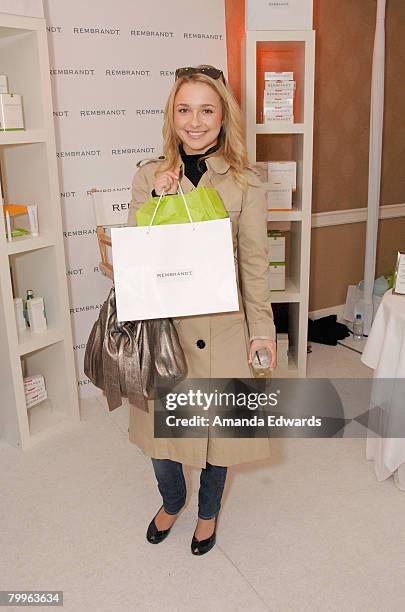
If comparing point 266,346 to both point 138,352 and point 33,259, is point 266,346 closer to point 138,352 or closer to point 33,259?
point 138,352

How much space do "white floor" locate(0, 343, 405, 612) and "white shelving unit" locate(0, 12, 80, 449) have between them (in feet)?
0.65

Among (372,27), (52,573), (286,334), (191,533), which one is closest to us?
(52,573)

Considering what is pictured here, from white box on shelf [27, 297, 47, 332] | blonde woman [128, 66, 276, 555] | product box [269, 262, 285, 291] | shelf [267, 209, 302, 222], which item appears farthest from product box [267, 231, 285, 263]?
blonde woman [128, 66, 276, 555]

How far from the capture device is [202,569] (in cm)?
216

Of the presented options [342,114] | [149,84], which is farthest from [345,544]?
[342,114]

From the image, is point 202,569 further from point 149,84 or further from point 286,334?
point 149,84

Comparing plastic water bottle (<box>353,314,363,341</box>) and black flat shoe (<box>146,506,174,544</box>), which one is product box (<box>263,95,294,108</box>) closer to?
plastic water bottle (<box>353,314,363,341</box>)

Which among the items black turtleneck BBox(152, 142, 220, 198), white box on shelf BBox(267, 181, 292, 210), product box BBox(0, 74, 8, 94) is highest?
product box BBox(0, 74, 8, 94)

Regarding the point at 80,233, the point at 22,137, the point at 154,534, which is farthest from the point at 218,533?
the point at 22,137

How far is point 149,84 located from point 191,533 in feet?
7.42

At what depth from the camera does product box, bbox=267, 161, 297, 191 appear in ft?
11.1

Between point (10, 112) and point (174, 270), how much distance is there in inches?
54.0

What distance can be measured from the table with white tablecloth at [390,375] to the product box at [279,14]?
1521 millimetres

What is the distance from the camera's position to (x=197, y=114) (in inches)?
72.1
